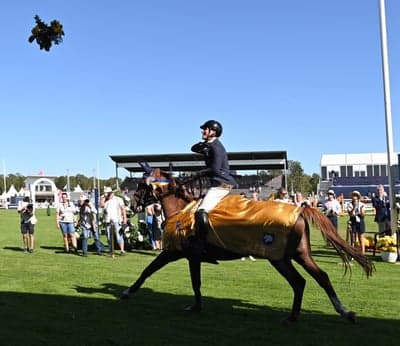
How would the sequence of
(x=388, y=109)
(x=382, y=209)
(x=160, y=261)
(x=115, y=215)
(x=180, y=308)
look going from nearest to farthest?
1. (x=180, y=308)
2. (x=160, y=261)
3. (x=115, y=215)
4. (x=388, y=109)
5. (x=382, y=209)

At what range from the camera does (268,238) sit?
285 inches

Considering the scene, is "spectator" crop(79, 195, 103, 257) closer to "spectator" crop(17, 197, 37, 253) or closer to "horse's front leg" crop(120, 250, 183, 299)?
"spectator" crop(17, 197, 37, 253)

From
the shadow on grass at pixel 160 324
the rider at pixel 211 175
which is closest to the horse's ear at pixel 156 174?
the rider at pixel 211 175

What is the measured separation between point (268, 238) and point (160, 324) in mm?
1836

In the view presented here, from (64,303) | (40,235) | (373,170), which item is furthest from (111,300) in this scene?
(373,170)

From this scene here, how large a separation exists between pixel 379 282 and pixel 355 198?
4874mm

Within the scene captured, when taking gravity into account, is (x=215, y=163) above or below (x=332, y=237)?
above

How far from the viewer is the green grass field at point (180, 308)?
20.8 feet

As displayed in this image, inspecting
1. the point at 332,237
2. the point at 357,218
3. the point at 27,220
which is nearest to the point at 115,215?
the point at 27,220

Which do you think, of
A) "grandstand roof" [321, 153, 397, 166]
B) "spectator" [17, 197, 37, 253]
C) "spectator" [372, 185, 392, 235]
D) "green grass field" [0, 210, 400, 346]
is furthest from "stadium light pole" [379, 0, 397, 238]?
"grandstand roof" [321, 153, 397, 166]

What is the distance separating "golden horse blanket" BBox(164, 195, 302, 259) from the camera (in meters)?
7.18

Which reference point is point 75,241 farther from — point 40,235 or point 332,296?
point 332,296

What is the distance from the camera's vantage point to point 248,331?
6.68 m

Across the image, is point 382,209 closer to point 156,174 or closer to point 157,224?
point 157,224
